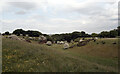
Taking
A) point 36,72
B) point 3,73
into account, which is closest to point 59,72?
point 36,72

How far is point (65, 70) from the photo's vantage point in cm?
979

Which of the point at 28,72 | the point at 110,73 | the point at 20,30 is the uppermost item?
the point at 20,30

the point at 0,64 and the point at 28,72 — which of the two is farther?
the point at 0,64

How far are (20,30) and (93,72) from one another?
101 meters

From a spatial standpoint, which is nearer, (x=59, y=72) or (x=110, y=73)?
(x=59, y=72)

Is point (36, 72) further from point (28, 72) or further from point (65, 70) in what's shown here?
point (65, 70)

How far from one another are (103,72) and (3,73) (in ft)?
32.4

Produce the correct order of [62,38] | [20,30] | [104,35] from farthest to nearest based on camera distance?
[20,30]
[62,38]
[104,35]

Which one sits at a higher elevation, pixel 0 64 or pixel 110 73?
pixel 0 64

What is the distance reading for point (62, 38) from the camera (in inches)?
3565

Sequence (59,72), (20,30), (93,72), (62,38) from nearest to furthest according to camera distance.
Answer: (59,72), (93,72), (62,38), (20,30)

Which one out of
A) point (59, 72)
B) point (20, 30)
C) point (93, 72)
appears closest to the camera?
point (59, 72)

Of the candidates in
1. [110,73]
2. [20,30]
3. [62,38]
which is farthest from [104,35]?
[20,30]

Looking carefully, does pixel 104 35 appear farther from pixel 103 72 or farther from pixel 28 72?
→ pixel 28 72
